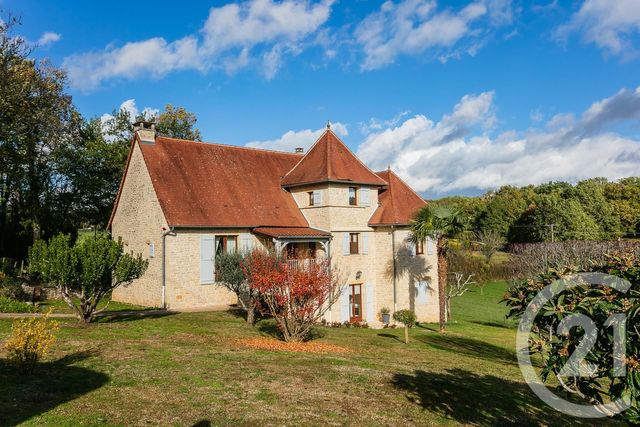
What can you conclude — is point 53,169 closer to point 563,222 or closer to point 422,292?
point 422,292

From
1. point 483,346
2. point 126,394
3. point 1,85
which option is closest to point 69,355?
point 126,394

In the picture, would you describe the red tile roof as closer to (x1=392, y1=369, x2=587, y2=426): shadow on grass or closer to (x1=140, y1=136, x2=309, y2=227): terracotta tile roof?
(x1=140, y1=136, x2=309, y2=227): terracotta tile roof

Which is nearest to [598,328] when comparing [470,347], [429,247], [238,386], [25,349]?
[238,386]

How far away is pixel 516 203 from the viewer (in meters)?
84.0

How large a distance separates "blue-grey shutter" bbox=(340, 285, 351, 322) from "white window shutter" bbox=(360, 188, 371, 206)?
5.04m

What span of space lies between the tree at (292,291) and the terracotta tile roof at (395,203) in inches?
450

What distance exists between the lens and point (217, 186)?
87.9ft

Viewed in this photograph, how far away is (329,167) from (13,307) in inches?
650

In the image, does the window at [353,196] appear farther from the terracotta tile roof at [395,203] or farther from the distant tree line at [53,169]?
the distant tree line at [53,169]

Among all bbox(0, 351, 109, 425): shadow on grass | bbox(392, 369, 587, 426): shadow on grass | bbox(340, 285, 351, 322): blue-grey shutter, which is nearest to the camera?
bbox(0, 351, 109, 425): shadow on grass

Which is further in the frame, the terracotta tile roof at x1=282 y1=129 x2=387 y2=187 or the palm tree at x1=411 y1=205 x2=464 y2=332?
the terracotta tile roof at x1=282 y1=129 x2=387 y2=187

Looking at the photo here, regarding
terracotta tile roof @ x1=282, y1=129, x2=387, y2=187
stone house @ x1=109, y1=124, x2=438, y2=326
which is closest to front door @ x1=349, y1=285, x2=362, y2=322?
stone house @ x1=109, y1=124, x2=438, y2=326

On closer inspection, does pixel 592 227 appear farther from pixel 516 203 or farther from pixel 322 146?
pixel 322 146

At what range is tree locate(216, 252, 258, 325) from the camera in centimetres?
2003
